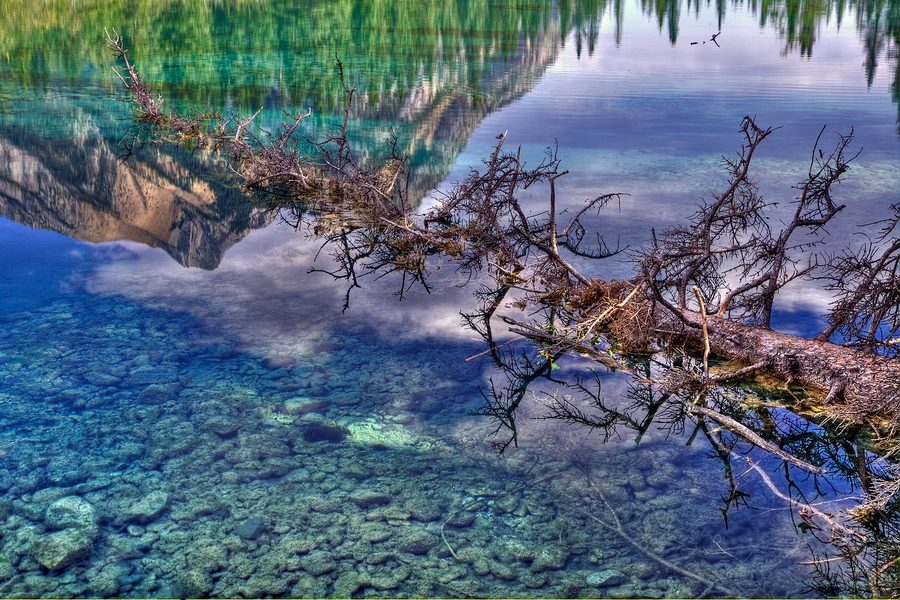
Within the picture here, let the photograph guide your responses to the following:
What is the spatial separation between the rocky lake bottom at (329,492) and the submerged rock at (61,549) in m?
0.01

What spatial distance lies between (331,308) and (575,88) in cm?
1786

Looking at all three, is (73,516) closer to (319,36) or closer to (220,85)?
(220,85)

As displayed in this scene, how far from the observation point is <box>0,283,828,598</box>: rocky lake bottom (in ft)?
16.6

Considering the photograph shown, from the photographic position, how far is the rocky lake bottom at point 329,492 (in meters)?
5.05

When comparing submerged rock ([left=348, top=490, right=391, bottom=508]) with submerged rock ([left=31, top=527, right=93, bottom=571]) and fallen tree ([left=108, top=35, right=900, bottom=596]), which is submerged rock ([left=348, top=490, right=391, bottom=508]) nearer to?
fallen tree ([left=108, top=35, right=900, bottom=596])

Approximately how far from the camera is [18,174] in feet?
49.4

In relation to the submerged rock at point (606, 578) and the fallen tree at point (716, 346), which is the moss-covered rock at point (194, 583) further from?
the fallen tree at point (716, 346)

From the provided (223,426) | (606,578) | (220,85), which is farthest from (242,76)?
(606,578)

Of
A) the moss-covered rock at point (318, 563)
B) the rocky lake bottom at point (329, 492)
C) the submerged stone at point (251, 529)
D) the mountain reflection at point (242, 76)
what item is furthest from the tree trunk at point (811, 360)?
the mountain reflection at point (242, 76)

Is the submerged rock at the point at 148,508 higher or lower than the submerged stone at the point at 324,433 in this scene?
lower

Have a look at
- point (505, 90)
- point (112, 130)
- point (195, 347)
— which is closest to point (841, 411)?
point (195, 347)

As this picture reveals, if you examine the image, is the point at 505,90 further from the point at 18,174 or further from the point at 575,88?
the point at 18,174

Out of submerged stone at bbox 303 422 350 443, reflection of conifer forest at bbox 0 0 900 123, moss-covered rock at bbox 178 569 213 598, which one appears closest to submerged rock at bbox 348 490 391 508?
submerged stone at bbox 303 422 350 443

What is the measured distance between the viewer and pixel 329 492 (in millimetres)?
5891
